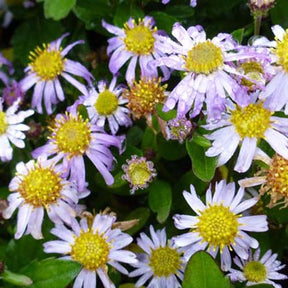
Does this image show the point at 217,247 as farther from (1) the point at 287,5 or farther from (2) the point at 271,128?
(1) the point at 287,5

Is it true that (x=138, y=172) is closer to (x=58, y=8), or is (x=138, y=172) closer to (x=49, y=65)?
(x=49, y=65)

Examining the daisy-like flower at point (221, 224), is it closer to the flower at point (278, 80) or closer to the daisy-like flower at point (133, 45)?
the flower at point (278, 80)

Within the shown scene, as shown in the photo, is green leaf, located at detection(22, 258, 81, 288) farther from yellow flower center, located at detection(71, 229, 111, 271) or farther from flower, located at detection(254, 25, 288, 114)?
flower, located at detection(254, 25, 288, 114)

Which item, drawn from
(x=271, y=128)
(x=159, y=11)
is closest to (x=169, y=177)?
(x=271, y=128)

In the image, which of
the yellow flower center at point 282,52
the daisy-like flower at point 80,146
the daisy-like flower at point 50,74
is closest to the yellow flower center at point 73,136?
the daisy-like flower at point 80,146

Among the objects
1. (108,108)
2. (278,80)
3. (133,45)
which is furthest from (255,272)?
(133,45)

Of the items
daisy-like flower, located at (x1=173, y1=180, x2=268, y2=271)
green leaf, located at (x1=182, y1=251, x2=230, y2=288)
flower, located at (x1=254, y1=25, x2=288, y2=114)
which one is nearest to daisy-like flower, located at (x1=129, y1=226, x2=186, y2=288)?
daisy-like flower, located at (x1=173, y1=180, x2=268, y2=271)
